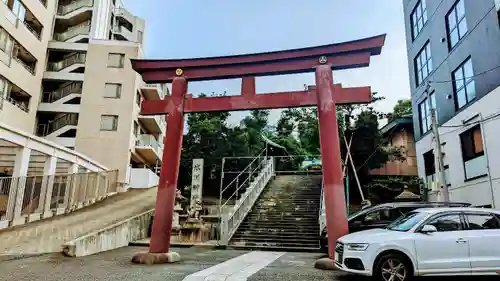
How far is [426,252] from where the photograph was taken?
629 cm

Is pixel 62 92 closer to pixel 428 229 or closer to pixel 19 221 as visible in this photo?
pixel 19 221

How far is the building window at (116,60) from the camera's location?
95.3 feet

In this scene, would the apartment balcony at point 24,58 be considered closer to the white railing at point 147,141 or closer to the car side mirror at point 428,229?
the white railing at point 147,141

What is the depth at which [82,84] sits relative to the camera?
2856 cm

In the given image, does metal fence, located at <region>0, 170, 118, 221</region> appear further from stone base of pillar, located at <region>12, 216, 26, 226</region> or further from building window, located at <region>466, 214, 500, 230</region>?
building window, located at <region>466, 214, 500, 230</region>

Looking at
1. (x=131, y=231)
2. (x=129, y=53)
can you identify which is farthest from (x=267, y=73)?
(x=129, y=53)

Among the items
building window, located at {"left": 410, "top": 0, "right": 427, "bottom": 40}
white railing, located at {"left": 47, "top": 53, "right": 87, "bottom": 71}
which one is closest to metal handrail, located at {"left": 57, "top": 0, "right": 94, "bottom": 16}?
white railing, located at {"left": 47, "top": 53, "right": 87, "bottom": 71}

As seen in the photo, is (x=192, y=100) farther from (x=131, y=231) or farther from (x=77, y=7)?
(x=77, y=7)

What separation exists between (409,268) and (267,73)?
5.66 metres

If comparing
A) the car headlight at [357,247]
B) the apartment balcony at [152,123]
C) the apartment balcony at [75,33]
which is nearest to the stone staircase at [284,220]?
the car headlight at [357,247]

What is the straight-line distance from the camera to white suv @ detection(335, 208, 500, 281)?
20.6 feet

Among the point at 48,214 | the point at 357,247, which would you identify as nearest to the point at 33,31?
the point at 48,214

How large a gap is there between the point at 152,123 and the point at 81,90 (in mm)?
6354

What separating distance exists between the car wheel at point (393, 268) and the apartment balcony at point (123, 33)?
35.4m
